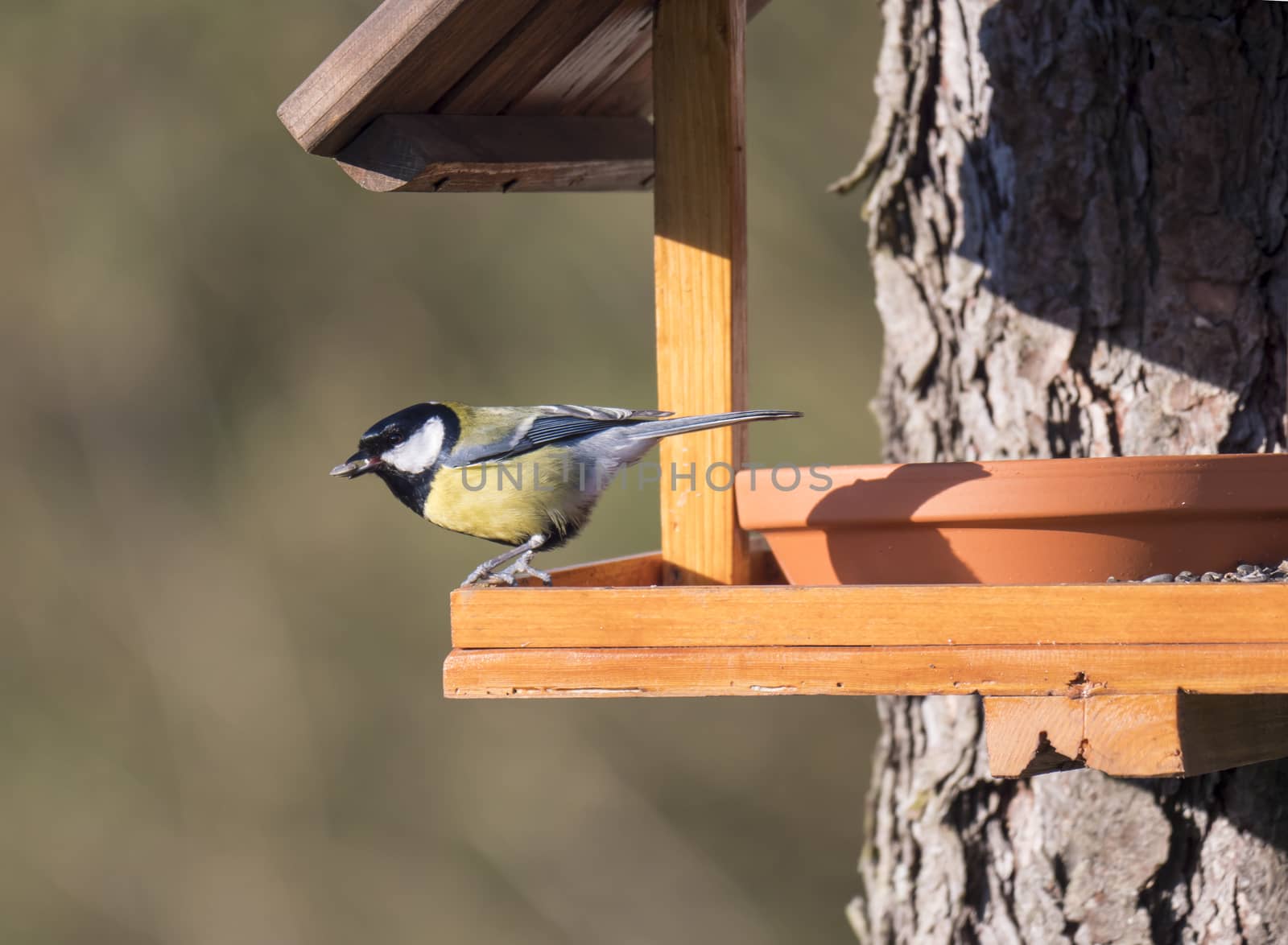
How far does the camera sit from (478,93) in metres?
1.83

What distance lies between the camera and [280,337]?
205 inches

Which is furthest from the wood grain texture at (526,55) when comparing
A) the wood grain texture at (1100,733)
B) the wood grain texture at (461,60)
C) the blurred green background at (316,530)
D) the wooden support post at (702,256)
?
the blurred green background at (316,530)

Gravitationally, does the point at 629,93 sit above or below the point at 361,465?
above

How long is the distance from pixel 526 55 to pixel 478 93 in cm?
8

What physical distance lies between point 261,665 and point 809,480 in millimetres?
3918

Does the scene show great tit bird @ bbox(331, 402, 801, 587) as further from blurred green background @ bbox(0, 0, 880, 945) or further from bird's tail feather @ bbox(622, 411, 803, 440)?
blurred green background @ bbox(0, 0, 880, 945)

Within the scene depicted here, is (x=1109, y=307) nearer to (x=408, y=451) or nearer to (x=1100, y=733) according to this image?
(x=1100, y=733)

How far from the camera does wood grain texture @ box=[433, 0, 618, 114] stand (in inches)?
68.5

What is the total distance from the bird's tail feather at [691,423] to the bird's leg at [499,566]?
20 centimetres

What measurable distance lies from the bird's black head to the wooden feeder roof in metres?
0.34

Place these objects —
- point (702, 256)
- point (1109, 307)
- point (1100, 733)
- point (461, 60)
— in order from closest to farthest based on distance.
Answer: point (1100, 733)
point (461, 60)
point (702, 256)
point (1109, 307)

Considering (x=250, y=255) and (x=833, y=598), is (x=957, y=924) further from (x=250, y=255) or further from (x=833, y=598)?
(x=250, y=255)

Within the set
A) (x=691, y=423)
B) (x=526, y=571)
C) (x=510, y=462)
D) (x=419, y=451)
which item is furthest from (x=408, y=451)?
(x=691, y=423)

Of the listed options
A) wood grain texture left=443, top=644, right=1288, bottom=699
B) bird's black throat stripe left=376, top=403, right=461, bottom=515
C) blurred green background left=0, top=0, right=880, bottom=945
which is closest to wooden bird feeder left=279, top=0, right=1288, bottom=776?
wood grain texture left=443, top=644, right=1288, bottom=699
